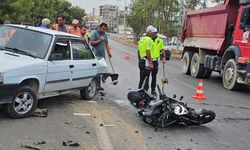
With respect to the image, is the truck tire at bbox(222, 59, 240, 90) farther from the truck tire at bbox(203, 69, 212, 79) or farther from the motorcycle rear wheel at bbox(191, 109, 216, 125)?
the motorcycle rear wheel at bbox(191, 109, 216, 125)

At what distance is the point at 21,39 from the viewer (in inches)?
324

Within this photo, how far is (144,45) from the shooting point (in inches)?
392

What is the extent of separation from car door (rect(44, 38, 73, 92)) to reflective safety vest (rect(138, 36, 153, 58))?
6.53 feet

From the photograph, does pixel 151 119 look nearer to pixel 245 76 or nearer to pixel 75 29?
pixel 75 29

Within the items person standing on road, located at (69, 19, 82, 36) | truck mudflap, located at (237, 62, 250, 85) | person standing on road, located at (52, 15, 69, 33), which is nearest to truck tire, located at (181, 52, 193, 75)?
truck mudflap, located at (237, 62, 250, 85)

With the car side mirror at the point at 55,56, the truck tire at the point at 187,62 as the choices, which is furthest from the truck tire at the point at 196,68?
the car side mirror at the point at 55,56

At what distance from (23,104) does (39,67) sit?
74 cm

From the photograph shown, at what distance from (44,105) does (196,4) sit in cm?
3322

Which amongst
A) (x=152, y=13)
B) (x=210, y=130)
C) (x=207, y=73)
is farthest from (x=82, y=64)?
(x=152, y=13)

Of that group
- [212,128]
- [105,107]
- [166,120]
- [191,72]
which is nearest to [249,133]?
[212,128]

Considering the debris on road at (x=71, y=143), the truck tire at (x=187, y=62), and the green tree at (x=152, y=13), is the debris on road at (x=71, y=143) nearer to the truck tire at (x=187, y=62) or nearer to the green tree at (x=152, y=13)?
the truck tire at (x=187, y=62)

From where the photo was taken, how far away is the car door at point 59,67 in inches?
311

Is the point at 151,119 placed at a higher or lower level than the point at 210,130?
higher

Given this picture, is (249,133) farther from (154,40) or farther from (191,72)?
(191,72)
